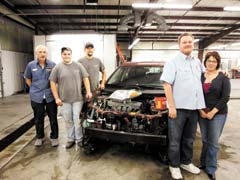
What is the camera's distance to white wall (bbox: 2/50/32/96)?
8398mm

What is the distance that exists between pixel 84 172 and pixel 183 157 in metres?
1.20

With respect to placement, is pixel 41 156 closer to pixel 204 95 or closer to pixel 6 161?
pixel 6 161

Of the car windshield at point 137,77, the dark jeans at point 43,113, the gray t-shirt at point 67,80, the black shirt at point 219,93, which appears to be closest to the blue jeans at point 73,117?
the gray t-shirt at point 67,80

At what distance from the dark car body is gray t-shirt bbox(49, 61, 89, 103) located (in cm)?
31

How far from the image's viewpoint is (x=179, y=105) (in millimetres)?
2340

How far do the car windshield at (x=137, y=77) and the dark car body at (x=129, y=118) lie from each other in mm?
126

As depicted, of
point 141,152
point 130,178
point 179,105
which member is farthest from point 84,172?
point 179,105

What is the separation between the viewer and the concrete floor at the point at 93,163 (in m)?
2.58

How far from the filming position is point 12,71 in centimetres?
900

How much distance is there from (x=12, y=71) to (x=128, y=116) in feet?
25.3

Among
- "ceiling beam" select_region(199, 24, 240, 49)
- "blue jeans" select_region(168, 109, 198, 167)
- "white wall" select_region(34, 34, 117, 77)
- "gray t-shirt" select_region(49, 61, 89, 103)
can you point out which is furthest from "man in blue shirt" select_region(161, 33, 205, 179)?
"ceiling beam" select_region(199, 24, 240, 49)

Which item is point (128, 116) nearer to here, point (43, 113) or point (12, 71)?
point (43, 113)

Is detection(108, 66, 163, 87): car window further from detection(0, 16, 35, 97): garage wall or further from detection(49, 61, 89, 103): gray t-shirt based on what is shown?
detection(0, 16, 35, 97): garage wall

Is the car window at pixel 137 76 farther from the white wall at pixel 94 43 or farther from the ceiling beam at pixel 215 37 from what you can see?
the ceiling beam at pixel 215 37
